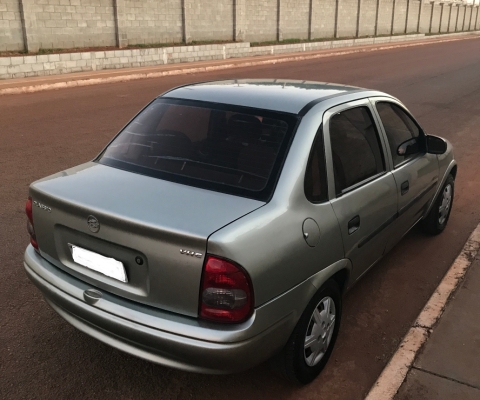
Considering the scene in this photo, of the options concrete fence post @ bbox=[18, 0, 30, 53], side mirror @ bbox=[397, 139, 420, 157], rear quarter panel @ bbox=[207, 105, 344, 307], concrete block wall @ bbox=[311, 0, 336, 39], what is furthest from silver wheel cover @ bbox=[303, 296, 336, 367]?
concrete block wall @ bbox=[311, 0, 336, 39]

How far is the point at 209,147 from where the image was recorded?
3.17 meters

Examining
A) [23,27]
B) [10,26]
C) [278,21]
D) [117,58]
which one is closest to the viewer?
[10,26]

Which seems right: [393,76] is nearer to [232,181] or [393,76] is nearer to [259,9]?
[259,9]

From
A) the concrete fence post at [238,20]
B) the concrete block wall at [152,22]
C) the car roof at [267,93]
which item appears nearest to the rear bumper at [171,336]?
the car roof at [267,93]

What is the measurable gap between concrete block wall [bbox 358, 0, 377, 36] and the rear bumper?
141ft

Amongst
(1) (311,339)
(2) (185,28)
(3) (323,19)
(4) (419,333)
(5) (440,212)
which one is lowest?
(4) (419,333)

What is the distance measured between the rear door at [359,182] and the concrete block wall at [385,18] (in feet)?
150

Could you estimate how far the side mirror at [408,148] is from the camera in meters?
4.05

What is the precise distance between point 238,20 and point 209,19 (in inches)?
92.1

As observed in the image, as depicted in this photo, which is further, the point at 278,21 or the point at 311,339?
the point at 278,21

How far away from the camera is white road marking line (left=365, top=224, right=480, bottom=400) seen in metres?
3.02

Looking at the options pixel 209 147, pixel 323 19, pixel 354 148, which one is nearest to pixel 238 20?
pixel 323 19

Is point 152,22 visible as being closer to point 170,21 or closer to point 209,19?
point 170,21

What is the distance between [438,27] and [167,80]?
5510cm
